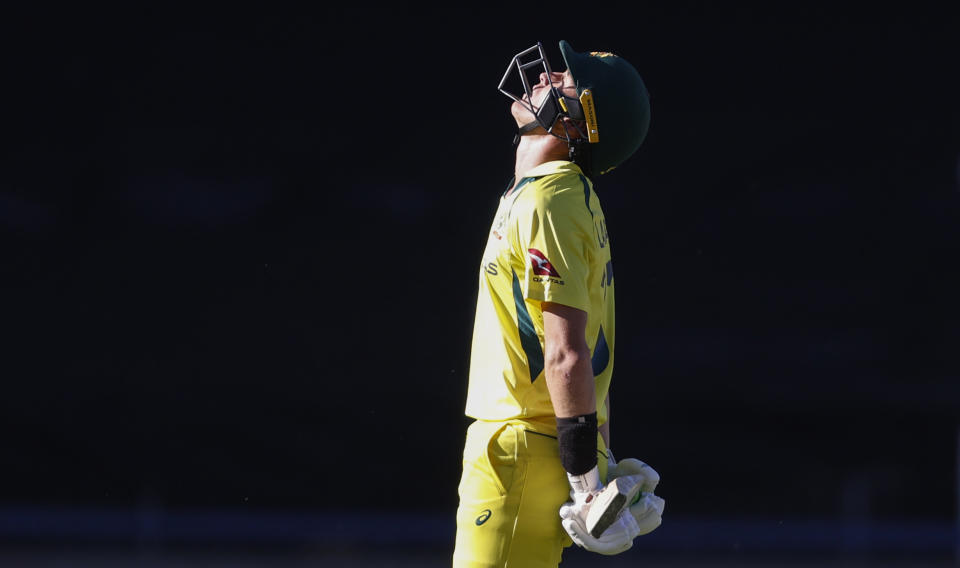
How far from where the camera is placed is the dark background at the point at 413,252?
19.0 ft

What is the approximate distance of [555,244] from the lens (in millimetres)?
2281

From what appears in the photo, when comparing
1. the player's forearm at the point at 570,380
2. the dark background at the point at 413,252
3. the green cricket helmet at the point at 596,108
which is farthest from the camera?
the dark background at the point at 413,252

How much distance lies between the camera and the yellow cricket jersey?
2281mm

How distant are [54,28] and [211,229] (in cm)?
115

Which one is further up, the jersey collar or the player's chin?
the player's chin

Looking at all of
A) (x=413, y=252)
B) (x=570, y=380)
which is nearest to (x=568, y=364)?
(x=570, y=380)

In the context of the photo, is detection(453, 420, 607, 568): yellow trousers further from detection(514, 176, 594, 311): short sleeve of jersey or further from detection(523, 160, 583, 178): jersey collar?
detection(523, 160, 583, 178): jersey collar

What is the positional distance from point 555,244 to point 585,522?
50 centimetres

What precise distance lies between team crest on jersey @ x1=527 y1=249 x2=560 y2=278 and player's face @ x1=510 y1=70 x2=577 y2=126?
0.41m

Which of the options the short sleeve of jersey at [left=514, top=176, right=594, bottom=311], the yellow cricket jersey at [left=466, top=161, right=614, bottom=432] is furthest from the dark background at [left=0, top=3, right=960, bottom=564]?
the short sleeve of jersey at [left=514, top=176, right=594, bottom=311]

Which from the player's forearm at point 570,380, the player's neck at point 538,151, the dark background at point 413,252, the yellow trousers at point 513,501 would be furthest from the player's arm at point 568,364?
the dark background at point 413,252

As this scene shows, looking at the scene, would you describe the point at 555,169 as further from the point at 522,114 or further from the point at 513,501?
the point at 513,501

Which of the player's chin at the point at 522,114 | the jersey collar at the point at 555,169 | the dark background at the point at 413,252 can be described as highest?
the player's chin at the point at 522,114

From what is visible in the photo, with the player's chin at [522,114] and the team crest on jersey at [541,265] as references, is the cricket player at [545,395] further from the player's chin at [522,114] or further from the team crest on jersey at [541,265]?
the player's chin at [522,114]
